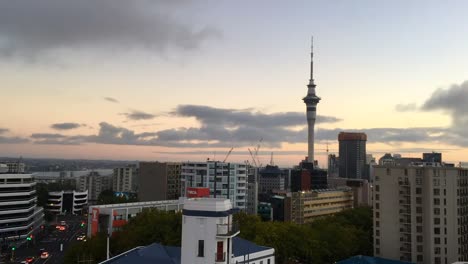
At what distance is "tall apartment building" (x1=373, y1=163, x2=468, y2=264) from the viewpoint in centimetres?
8438

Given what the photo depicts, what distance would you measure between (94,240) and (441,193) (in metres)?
63.9

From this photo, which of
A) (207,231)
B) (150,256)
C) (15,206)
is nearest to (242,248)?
(150,256)

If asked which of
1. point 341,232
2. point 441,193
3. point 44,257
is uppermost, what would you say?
point 441,193

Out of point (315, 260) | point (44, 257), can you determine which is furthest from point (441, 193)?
point (44, 257)

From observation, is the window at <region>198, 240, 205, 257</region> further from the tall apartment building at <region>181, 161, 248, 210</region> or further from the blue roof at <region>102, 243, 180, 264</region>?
the tall apartment building at <region>181, 161, 248, 210</region>

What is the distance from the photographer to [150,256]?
168ft

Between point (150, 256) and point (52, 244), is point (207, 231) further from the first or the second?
point (52, 244)

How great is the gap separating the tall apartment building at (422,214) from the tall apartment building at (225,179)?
180 feet

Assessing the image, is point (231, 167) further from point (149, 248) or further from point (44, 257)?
point (149, 248)

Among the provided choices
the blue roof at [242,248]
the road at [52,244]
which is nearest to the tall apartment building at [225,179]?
the road at [52,244]

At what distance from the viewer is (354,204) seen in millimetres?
186875

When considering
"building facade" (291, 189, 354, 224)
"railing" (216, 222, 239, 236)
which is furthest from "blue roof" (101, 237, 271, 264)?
"building facade" (291, 189, 354, 224)

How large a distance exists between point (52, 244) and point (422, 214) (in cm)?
9639

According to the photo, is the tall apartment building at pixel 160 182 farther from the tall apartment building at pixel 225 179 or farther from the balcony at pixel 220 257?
the balcony at pixel 220 257
